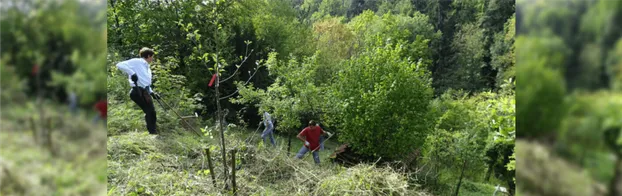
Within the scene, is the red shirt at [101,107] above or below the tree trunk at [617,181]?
above

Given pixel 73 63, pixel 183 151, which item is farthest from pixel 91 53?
pixel 183 151

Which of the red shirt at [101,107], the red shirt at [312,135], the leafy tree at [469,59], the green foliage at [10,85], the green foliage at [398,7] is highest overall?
the green foliage at [398,7]

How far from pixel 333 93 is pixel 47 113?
774cm

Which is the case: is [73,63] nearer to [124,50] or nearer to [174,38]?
[124,50]

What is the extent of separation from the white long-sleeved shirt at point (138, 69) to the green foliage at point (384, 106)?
496 centimetres

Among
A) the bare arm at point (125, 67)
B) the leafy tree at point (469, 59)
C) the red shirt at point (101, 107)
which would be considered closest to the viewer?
the red shirt at point (101, 107)

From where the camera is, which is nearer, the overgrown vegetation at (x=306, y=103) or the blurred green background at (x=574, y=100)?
the blurred green background at (x=574, y=100)

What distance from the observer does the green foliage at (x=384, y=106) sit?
304 inches

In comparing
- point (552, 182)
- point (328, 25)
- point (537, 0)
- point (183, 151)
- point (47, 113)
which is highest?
point (328, 25)

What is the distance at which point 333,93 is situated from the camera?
8438mm

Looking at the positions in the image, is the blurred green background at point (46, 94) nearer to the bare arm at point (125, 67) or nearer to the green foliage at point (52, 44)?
the green foliage at point (52, 44)

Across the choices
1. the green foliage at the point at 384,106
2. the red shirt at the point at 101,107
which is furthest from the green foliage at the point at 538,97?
the green foliage at the point at 384,106

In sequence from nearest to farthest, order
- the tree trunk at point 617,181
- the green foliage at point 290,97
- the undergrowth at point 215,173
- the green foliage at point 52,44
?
the tree trunk at point 617,181
the green foliage at point 52,44
the undergrowth at point 215,173
the green foliage at point 290,97

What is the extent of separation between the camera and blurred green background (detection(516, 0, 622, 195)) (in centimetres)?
68
